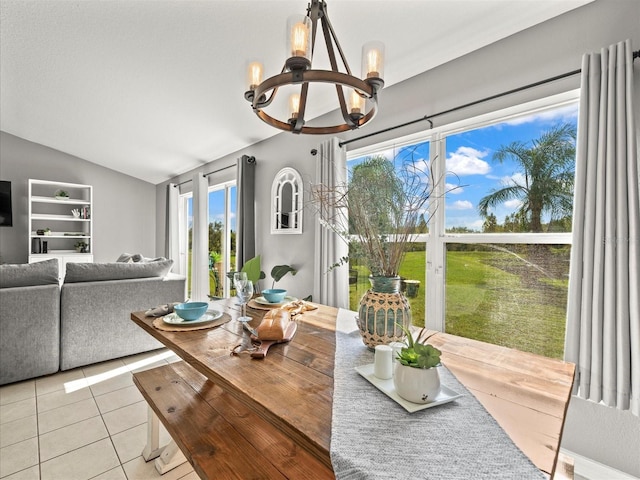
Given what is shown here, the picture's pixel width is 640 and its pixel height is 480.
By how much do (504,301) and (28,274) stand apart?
3426 millimetres

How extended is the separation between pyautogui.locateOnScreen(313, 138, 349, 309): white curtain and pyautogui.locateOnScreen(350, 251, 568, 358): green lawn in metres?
0.67

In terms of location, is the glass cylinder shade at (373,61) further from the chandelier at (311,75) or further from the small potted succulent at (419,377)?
the small potted succulent at (419,377)

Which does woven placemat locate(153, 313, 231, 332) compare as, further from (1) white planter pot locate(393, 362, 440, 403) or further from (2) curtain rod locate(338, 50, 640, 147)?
(2) curtain rod locate(338, 50, 640, 147)

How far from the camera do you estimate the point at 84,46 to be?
2.59 m

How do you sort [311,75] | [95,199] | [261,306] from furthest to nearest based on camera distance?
1. [95,199]
2. [261,306]
3. [311,75]

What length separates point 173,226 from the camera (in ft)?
18.7

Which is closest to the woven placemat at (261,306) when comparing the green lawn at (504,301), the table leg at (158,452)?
the table leg at (158,452)

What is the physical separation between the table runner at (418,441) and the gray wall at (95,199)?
21.5 feet

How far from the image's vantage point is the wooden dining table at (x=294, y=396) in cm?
71

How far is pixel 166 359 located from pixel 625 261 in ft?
10.9

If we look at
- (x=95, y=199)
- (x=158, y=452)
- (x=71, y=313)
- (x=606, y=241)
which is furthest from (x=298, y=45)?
(x=95, y=199)

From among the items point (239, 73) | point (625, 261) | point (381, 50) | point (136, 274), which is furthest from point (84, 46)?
point (625, 261)

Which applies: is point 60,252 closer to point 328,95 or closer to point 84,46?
point 84,46

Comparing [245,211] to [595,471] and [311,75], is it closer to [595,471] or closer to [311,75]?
[311,75]
